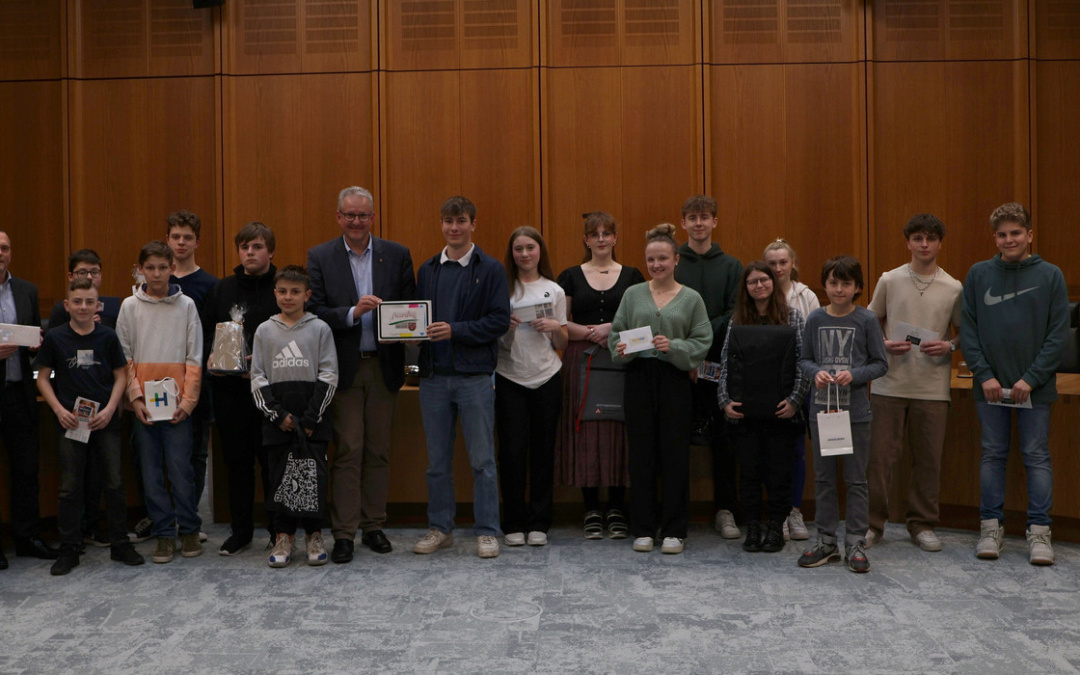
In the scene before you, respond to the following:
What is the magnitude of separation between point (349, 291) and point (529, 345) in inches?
34.6

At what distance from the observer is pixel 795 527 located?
14.6 feet

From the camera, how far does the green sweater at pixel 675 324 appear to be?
4230mm

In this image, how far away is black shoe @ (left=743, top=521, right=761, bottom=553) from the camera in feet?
13.9

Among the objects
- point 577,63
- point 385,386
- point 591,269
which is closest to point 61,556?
point 385,386

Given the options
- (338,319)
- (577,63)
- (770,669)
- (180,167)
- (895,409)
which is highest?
(577,63)

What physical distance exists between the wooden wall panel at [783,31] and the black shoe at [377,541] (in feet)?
13.1

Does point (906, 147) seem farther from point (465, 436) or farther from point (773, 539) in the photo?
point (465, 436)

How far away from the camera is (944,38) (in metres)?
6.40

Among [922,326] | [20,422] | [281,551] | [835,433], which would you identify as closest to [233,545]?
[281,551]

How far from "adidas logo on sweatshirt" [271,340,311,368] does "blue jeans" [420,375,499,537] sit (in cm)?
60

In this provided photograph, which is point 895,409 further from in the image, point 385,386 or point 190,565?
point 190,565

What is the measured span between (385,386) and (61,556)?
5.16 feet

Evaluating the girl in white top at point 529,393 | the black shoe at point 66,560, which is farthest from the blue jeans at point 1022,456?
the black shoe at point 66,560

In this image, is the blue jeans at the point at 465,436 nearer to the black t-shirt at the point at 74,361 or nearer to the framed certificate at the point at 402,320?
the framed certificate at the point at 402,320
